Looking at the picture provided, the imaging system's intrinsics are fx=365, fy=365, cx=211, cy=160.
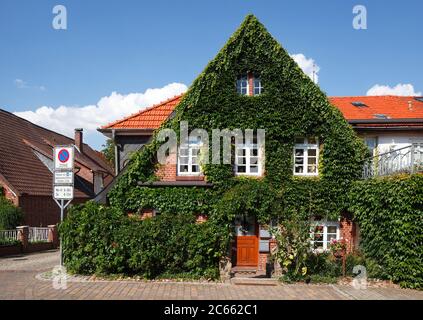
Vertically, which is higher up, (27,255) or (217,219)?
Result: (217,219)

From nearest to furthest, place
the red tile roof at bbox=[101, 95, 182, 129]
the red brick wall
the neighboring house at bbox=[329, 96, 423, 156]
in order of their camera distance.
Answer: the red brick wall
the neighboring house at bbox=[329, 96, 423, 156]
the red tile roof at bbox=[101, 95, 182, 129]

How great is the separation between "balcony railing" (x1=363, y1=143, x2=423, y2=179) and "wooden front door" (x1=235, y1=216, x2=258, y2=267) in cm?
474

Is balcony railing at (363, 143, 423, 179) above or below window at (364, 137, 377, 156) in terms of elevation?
below

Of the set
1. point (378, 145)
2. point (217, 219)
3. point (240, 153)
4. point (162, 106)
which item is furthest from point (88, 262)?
point (378, 145)

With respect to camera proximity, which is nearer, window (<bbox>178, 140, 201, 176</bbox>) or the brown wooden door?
the brown wooden door

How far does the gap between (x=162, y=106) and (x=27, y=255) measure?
9.63 metres

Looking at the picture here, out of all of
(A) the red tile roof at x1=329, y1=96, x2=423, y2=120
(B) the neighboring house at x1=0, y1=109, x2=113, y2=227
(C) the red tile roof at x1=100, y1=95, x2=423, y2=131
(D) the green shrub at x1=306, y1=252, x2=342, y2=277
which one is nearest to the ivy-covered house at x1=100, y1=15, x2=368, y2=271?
(D) the green shrub at x1=306, y1=252, x2=342, y2=277

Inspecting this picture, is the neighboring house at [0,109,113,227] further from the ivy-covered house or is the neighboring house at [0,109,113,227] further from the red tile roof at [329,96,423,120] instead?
the red tile roof at [329,96,423,120]

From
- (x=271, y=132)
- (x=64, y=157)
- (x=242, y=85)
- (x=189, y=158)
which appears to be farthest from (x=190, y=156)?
(x=64, y=157)

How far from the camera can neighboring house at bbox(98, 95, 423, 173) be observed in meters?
15.8

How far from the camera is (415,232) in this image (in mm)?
10727

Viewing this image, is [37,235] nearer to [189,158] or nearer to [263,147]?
[189,158]
